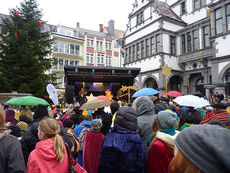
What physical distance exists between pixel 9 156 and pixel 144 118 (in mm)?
2116

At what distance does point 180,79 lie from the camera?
845 inches

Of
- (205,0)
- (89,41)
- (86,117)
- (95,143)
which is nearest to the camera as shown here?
(95,143)

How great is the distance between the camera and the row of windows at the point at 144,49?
21.2 m

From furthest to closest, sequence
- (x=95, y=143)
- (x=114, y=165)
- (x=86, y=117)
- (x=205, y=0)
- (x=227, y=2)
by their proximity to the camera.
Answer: (x=205, y=0) < (x=227, y=2) < (x=86, y=117) < (x=95, y=143) < (x=114, y=165)

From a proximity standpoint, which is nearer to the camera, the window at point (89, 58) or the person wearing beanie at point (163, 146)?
the person wearing beanie at point (163, 146)

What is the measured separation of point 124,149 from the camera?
241 cm

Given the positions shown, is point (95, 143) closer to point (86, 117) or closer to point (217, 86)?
point (86, 117)

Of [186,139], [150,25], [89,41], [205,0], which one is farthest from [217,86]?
[89,41]

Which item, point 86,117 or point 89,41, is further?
point 89,41

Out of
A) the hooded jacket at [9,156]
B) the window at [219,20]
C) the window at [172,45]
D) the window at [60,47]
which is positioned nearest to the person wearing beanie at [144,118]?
the hooded jacket at [9,156]

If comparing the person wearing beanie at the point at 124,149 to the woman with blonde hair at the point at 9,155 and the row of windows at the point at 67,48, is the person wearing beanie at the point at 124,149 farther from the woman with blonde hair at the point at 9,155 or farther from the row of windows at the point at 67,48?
the row of windows at the point at 67,48

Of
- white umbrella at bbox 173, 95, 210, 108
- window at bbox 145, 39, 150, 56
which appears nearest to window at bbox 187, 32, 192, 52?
window at bbox 145, 39, 150, 56

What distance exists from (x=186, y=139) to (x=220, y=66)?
53.3ft

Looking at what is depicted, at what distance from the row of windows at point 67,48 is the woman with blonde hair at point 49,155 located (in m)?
33.2
